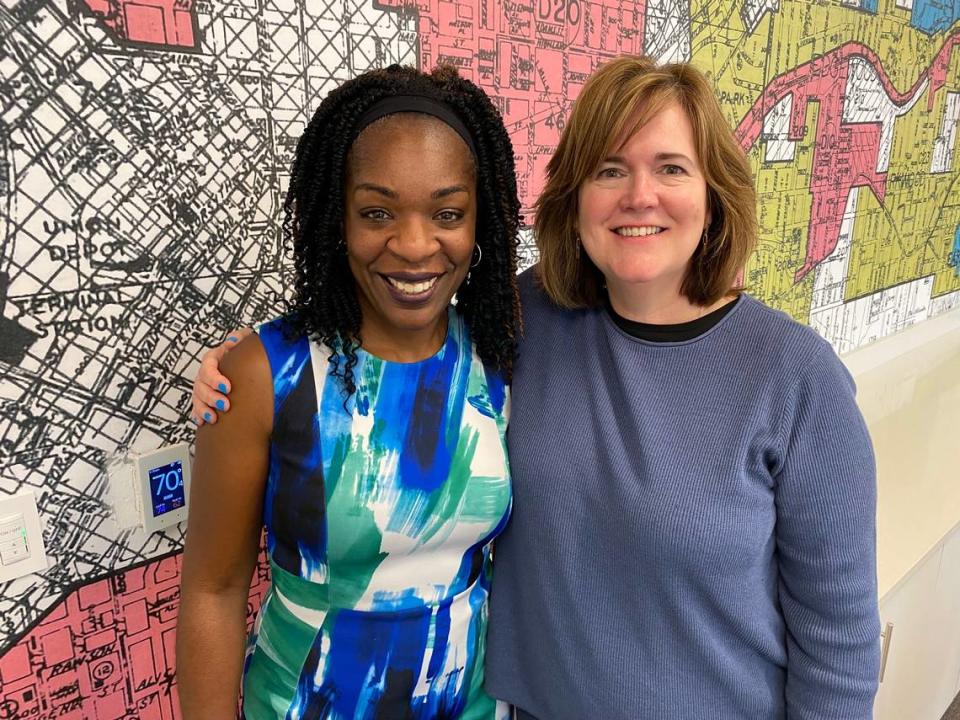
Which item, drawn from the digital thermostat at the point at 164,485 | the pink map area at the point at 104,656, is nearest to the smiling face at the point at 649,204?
the digital thermostat at the point at 164,485

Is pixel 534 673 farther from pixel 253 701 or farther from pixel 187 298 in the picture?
pixel 187 298

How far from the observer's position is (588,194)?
1029mm

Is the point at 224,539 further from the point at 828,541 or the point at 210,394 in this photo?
the point at 828,541

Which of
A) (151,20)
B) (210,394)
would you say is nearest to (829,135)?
(151,20)

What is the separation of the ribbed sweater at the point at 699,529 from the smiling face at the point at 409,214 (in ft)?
0.83

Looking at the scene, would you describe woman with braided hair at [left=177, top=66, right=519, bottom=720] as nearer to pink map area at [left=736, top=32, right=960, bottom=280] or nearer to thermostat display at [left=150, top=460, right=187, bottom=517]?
thermostat display at [left=150, top=460, right=187, bottom=517]

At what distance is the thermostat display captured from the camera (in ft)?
3.60

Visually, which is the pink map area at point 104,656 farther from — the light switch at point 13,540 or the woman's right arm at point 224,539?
the woman's right arm at point 224,539

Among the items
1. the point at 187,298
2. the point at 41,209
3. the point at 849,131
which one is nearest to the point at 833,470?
the point at 187,298

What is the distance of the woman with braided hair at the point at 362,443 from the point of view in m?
0.87

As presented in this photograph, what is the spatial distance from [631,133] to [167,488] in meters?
0.86

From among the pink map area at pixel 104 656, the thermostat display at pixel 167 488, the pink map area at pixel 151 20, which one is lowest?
the pink map area at pixel 104 656

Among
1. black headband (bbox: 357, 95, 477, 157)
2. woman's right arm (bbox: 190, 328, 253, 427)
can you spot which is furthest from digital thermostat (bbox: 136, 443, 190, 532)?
black headband (bbox: 357, 95, 477, 157)

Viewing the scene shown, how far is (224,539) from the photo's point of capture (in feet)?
2.93
